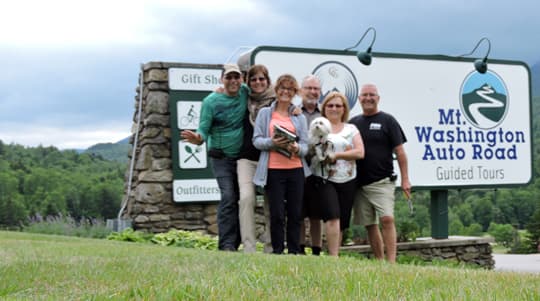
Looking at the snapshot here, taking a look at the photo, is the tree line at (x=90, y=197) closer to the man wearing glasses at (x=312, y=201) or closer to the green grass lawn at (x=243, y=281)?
the man wearing glasses at (x=312, y=201)

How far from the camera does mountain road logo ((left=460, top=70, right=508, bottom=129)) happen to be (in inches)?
499

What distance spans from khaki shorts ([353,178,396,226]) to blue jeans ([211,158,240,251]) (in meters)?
1.20

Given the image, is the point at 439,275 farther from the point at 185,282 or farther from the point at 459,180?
the point at 459,180

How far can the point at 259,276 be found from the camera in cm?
389

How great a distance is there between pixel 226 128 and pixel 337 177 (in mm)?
1165

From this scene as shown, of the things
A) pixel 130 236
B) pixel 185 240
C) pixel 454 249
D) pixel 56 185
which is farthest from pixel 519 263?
pixel 56 185

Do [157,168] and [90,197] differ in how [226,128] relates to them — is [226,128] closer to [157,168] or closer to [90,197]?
[157,168]

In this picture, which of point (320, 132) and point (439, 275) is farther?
point (320, 132)

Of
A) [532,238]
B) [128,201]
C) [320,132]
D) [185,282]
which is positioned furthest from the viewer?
[532,238]

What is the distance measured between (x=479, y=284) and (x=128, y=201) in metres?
8.14

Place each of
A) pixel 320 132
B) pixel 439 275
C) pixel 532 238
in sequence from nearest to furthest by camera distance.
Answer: pixel 439 275 < pixel 320 132 < pixel 532 238

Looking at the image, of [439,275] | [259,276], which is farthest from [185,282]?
[439,275]

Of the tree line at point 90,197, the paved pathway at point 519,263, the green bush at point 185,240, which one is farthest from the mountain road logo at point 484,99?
the green bush at point 185,240

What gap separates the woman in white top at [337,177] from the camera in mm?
6590
